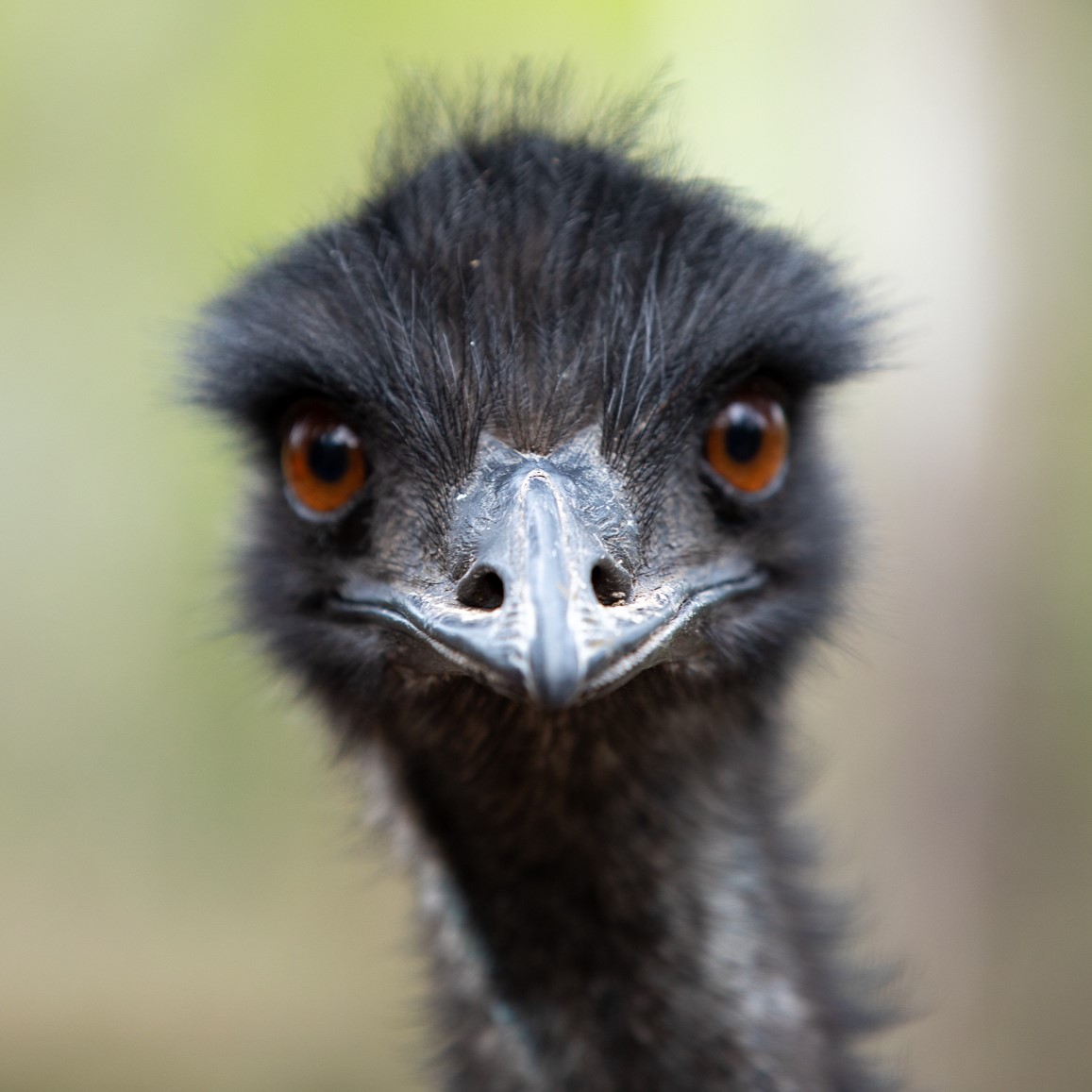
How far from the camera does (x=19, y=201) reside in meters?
4.11

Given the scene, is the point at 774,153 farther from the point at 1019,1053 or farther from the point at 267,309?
the point at 1019,1053

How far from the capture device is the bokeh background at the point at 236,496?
121 inches

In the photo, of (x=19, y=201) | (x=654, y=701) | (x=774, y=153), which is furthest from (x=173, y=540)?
(x=654, y=701)

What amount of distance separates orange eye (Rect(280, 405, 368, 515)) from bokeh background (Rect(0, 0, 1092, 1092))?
0.52 m

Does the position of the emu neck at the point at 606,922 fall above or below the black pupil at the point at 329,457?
below

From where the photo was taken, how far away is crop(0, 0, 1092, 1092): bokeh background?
3.07m

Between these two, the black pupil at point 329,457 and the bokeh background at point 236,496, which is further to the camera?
the bokeh background at point 236,496

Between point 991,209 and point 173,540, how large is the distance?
2.77 meters

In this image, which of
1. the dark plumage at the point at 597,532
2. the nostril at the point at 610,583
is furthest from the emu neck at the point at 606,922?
the nostril at the point at 610,583

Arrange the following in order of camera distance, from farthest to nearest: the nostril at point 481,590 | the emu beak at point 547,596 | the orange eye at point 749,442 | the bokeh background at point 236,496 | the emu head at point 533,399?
the bokeh background at point 236,496 → the orange eye at point 749,442 → the emu head at point 533,399 → the nostril at point 481,590 → the emu beak at point 547,596

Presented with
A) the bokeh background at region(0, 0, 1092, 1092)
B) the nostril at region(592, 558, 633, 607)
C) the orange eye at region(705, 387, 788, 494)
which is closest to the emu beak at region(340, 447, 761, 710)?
the nostril at region(592, 558, 633, 607)

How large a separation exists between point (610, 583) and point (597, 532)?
0.06 meters

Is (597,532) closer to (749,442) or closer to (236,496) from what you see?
(749,442)

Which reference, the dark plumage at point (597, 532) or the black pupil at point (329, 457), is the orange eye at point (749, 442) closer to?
the dark plumage at point (597, 532)
